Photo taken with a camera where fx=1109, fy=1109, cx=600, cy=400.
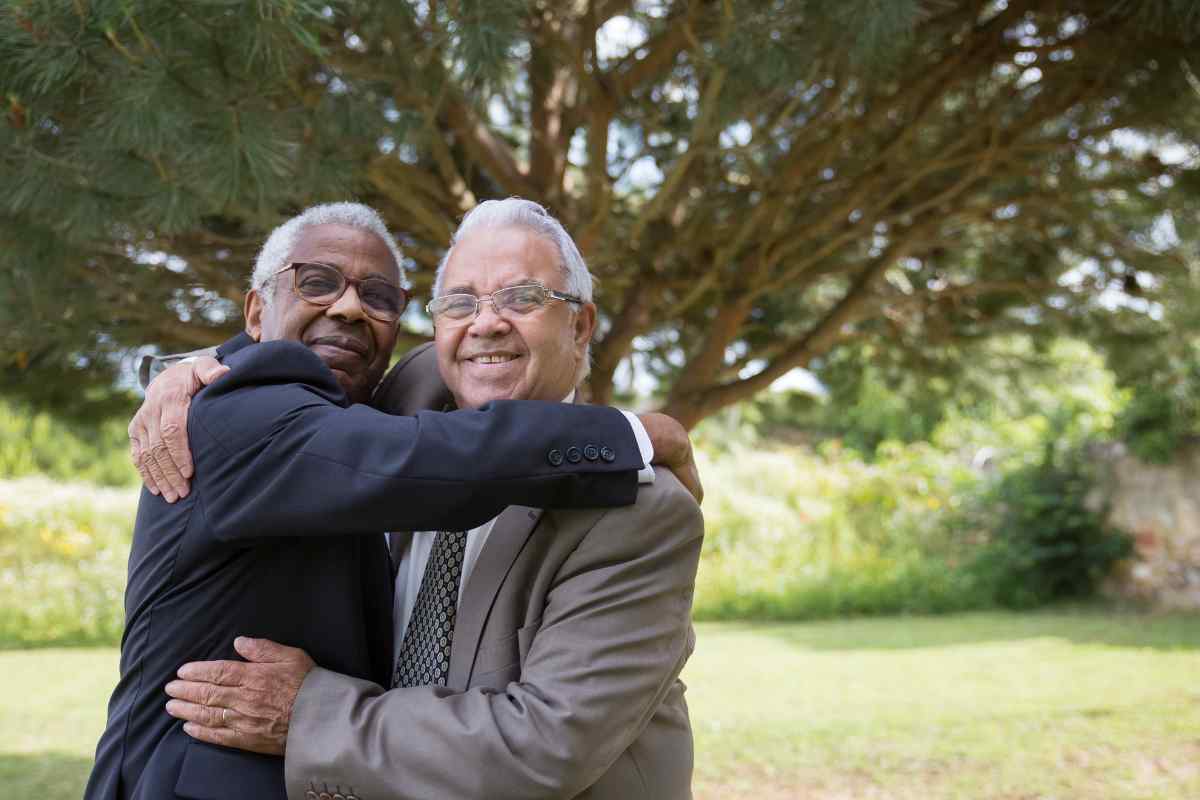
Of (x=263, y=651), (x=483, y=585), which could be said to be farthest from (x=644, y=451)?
(x=263, y=651)

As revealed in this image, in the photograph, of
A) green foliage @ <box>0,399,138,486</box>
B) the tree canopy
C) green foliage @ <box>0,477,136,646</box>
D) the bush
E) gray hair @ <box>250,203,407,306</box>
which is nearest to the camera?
gray hair @ <box>250,203,407,306</box>

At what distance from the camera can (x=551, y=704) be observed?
168 cm

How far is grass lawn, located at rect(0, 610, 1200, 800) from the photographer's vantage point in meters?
5.78

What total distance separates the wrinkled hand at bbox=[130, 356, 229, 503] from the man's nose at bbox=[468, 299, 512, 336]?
0.44 metres

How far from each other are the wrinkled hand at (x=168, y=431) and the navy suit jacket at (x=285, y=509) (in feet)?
0.08

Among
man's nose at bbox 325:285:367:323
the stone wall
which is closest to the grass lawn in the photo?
the stone wall

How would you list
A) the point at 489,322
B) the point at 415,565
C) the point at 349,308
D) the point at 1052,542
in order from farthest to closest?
1. the point at 1052,542
2. the point at 349,308
3. the point at 415,565
4. the point at 489,322

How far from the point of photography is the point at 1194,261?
15.9ft

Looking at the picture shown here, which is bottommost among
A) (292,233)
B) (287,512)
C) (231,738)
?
(231,738)

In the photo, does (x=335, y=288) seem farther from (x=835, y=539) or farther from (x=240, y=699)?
(x=835, y=539)

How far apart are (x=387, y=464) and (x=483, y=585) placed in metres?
0.34

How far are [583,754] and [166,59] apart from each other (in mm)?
1837

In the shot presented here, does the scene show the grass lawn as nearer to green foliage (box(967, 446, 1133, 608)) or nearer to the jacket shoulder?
green foliage (box(967, 446, 1133, 608))

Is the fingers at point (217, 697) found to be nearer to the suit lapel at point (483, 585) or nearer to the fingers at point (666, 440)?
the suit lapel at point (483, 585)
